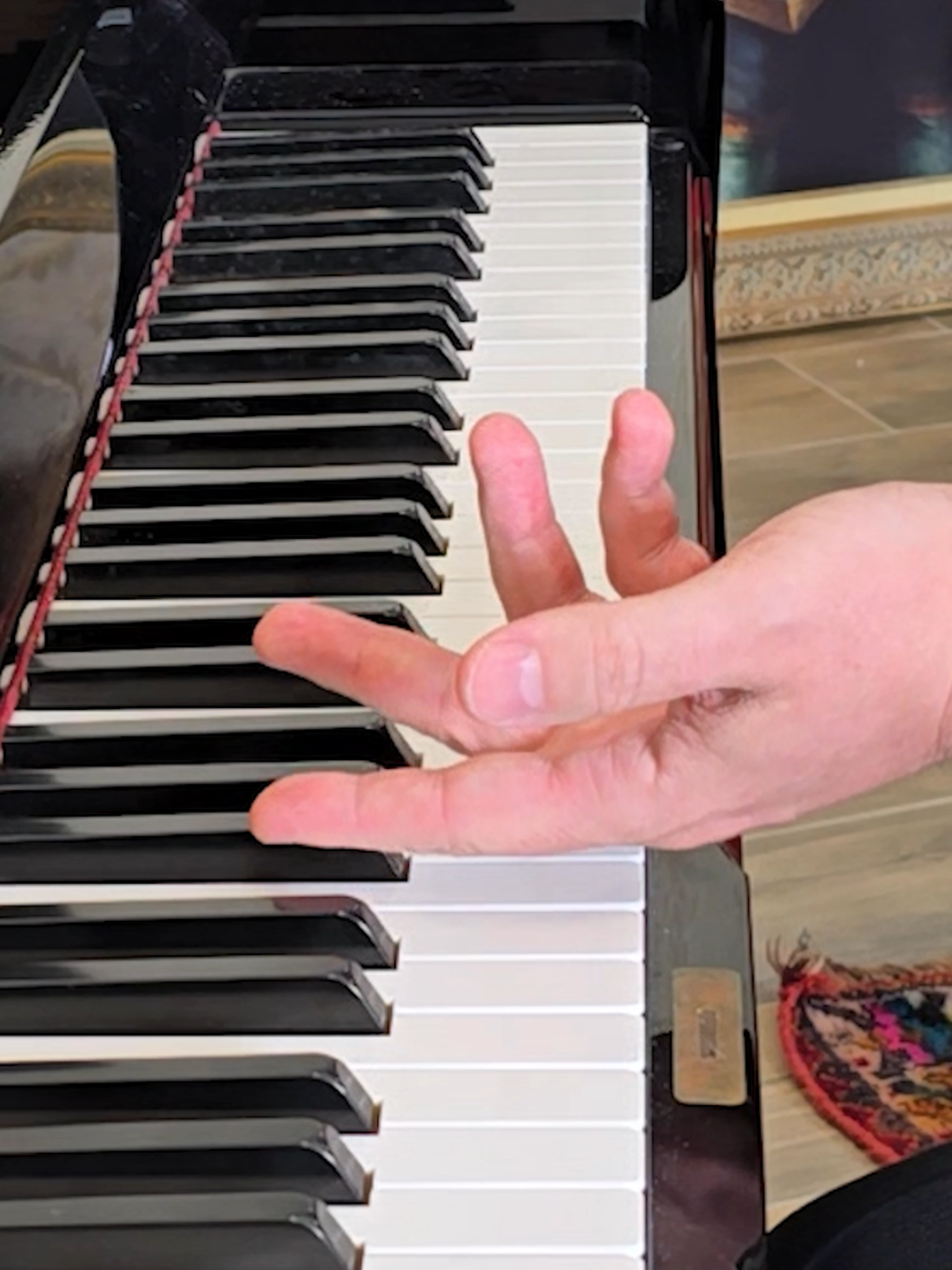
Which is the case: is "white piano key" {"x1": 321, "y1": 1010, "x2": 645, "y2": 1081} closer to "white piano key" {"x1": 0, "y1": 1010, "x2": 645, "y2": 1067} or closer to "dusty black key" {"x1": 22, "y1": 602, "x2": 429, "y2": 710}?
"white piano key" {"x1": 0, "y1": 1010, "x2": 645, "y2": 1067}

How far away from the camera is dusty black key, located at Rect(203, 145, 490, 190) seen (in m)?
1.22

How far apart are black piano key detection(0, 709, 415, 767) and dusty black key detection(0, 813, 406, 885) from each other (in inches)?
2.2

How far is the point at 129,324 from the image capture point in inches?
41.6

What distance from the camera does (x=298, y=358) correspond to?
1.06 metres

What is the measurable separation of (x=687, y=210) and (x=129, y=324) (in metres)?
0.39

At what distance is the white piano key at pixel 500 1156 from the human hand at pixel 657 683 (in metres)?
0.12

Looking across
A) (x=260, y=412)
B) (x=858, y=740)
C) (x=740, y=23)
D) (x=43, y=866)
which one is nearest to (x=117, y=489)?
(x=260, y=412)

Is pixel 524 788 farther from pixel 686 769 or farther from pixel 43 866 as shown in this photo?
pixel 43 866

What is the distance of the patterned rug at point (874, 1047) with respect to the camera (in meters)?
1.58

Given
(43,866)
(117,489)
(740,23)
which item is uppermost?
(740,23)

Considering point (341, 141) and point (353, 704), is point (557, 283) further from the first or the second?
point (353, 704)

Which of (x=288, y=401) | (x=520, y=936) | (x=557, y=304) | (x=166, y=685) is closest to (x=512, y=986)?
(x=520, y=936)

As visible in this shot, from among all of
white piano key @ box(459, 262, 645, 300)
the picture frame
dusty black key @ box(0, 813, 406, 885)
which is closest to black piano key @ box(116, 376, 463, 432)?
white piano key @ box(459, 262, 645, 300)

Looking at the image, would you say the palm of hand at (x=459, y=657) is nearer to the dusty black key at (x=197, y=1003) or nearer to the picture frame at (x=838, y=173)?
the dusty black key at (x=197, y=1003)
